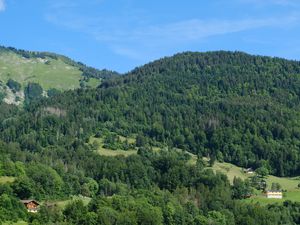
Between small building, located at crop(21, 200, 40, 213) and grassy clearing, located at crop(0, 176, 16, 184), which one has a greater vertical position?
grassy clearing, located at crop(0, 176, 16, 184)

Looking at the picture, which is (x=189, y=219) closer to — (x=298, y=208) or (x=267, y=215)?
(x=267, y=215)

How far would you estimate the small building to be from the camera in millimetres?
147125

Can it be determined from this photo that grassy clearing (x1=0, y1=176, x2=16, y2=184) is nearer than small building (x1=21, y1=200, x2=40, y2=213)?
No

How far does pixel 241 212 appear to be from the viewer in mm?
173000

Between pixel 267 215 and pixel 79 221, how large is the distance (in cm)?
5878

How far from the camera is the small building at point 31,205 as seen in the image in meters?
147

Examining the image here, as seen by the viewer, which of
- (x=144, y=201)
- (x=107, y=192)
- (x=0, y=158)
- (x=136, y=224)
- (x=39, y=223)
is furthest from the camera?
(x=107, y=192)

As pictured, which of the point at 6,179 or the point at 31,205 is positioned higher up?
the point at 6,179

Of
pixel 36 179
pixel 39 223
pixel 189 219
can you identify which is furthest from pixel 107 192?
pixel 39 223

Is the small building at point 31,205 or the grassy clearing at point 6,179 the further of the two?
the grassy clearing at point 6,179

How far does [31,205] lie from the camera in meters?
149

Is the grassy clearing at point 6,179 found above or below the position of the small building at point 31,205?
above

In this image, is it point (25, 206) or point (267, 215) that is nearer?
point (25, 206)

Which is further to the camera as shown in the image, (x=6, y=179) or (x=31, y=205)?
(x=6, y=179)
